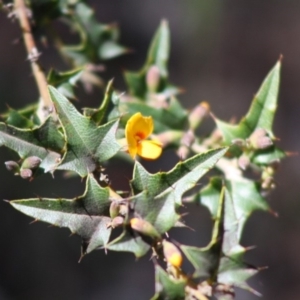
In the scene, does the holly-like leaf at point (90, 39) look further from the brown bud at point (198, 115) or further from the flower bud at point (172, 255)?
the flower bud at point (172, 255)

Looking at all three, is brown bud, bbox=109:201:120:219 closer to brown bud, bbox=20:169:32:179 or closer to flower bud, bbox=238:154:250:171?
brown bud, bbox=20:169:32:179

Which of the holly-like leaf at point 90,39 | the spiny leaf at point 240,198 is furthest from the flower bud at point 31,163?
the holly-like leaf at point 90,39

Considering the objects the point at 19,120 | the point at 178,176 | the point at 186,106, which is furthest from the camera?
the point at 186,106

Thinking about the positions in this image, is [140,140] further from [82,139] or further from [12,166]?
[12,166]

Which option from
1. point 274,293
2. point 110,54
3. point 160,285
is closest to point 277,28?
point 274,293

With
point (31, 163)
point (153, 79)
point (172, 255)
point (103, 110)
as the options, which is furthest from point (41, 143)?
point (153, 79)

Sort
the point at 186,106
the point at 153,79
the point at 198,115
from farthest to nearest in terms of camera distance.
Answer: the point at 186,106
the point at 153,79
the point at 198,115
